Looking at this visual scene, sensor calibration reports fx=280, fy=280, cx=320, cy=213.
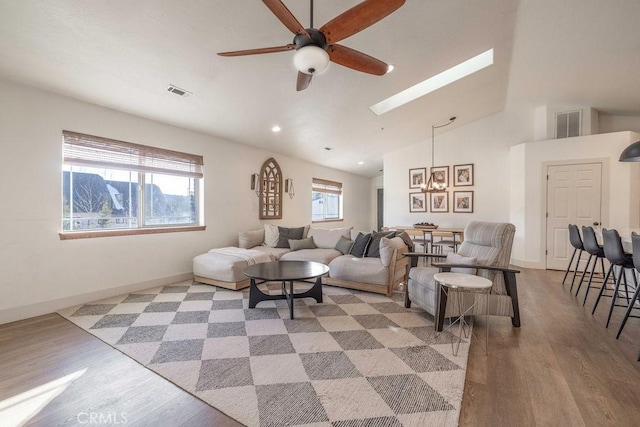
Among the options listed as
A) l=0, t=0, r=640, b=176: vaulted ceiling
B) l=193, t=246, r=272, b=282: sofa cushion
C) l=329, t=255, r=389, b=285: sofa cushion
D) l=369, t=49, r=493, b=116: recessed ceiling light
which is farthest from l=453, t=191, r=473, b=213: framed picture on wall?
l=193, t=246, r=272, b=282: sofa cushion

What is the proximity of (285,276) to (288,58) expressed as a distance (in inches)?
94.6

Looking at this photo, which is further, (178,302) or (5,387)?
(178,302)

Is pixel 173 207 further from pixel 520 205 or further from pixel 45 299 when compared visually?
pixel 520 205

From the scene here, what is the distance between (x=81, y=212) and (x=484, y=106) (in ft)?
23.2

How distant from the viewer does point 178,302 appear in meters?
3.52

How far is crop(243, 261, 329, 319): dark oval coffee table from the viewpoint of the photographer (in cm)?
304

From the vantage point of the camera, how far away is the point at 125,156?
3906mm

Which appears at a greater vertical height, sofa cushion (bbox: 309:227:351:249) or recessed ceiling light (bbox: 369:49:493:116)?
recessed ceiling light (bbox: 369:49:493:116)

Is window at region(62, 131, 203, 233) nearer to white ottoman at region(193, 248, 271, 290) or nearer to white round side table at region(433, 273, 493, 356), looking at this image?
white ottoman at region(193, 248, 271, 290)

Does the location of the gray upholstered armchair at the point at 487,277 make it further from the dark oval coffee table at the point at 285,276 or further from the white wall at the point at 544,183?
the white wall at the point at 544,183

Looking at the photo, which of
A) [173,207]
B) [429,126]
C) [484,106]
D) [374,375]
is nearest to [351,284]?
[374,375]

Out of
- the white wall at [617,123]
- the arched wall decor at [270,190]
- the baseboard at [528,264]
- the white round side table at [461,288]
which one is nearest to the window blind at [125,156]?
the arched wall decor at [270,190]

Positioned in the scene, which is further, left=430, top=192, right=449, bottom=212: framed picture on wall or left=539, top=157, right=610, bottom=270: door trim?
left=430, top=192, right=449, bottom=212: framed picture on wall

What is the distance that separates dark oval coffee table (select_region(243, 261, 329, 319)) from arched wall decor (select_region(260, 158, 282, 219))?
2.60 meters
